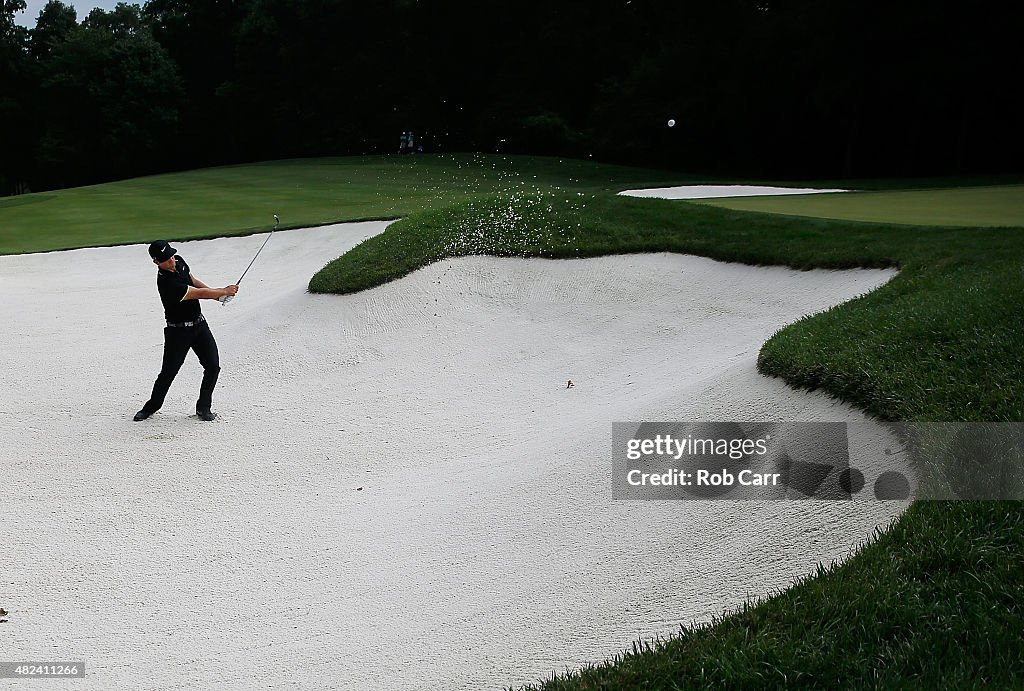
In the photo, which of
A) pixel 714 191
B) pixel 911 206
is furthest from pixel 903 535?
pixel 714 191

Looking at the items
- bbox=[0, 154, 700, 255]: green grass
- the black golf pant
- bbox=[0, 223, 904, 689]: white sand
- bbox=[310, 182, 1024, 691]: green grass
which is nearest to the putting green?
bbox=[310, 182, 1024, 691]: green grass

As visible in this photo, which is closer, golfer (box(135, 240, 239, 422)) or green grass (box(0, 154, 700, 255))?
golfer (box(135, 240, 239, 422))

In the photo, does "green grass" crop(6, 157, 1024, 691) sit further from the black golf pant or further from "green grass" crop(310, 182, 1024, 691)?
the black golf pant

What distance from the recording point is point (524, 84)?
49344 mm

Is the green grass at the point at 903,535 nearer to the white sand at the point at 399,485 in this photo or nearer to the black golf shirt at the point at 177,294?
the white sand at the point at 399,485

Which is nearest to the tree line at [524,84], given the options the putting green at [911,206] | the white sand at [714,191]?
the white sand at [714,191]

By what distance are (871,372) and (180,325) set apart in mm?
6439

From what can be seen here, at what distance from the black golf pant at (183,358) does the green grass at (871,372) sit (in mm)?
3524

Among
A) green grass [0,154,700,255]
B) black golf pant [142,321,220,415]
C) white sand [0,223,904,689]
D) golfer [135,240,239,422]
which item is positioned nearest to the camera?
white sand [0,223,904,689]

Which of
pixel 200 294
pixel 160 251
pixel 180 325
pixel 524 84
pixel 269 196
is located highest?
pixel 524 84

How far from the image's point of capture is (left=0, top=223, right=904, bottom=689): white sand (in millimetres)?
5277

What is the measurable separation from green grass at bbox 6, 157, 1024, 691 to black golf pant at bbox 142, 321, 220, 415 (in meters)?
Result: 3.52

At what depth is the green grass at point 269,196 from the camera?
814 inches

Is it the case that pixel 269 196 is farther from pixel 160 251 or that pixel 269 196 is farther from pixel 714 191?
pixel 160 251
